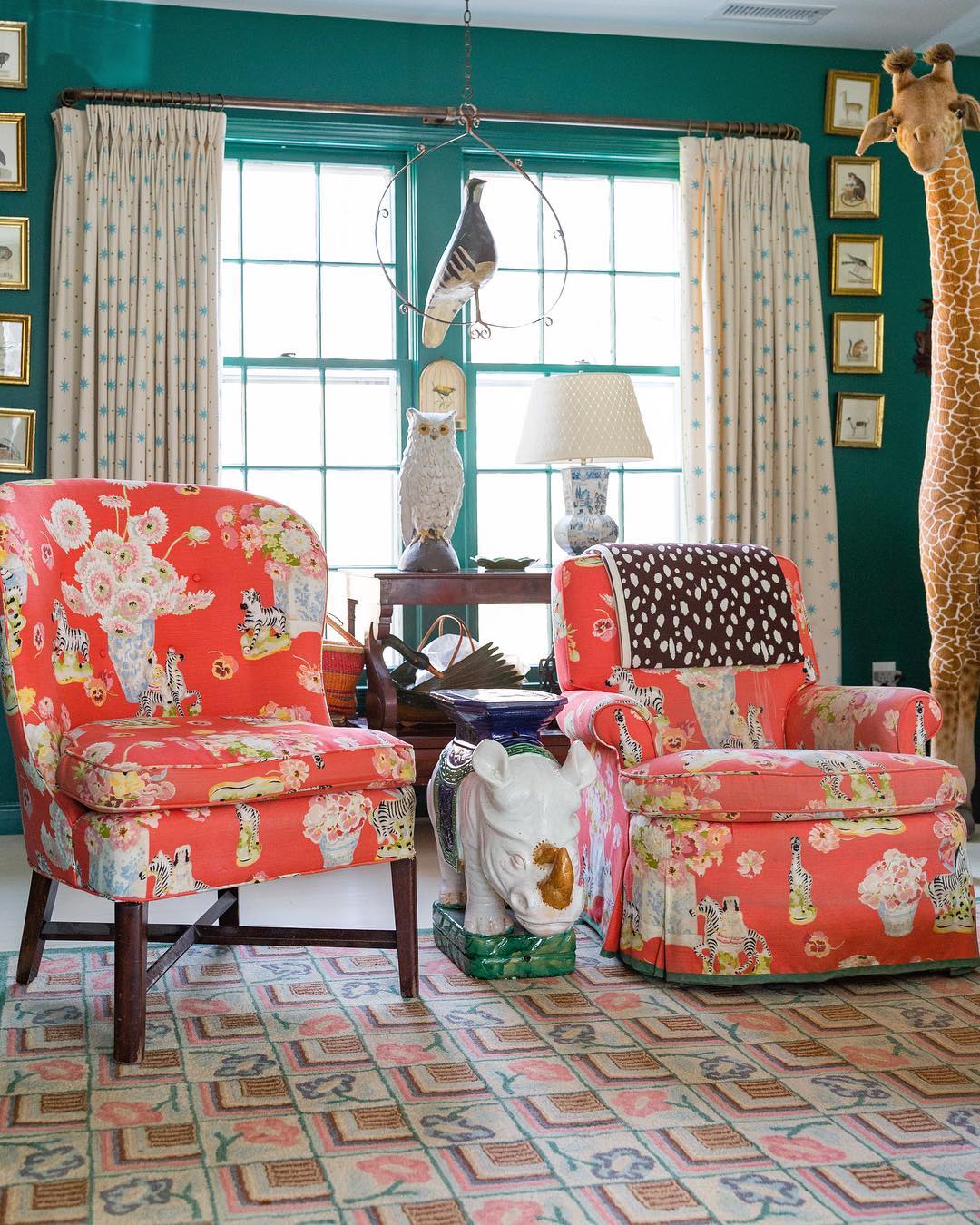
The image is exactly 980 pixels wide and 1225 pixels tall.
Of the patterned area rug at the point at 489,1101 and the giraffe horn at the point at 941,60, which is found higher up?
the giraffe horn at the point at 941,60

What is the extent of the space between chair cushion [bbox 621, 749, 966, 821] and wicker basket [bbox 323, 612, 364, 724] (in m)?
1.58

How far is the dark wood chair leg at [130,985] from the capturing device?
2.23 metres

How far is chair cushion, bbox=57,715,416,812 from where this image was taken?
2.26 metres

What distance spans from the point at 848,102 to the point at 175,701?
3639 mm

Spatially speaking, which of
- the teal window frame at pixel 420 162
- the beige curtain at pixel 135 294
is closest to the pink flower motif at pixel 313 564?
the beige curtain at pixel 135 294

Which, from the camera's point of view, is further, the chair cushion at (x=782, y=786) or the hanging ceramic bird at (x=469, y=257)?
the hanging ceramic bird at (x=469, y=257)

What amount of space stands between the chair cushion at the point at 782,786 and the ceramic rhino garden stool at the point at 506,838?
6.5 inches

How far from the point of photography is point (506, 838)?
261 centimetres

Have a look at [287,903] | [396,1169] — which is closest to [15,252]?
[287,903]

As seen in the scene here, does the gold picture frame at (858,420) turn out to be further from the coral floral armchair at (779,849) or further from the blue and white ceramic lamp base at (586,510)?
the coral floral armchair at (779,849)

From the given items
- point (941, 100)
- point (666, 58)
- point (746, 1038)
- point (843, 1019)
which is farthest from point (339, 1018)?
point (666, 58)

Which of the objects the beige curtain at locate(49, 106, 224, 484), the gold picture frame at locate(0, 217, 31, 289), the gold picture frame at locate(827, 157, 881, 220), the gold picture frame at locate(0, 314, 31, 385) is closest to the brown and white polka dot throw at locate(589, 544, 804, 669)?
the beige curtain at locate(49, 106, 224, 484)

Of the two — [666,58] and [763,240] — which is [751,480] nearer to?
[763,240]

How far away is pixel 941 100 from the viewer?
13.4 feet
